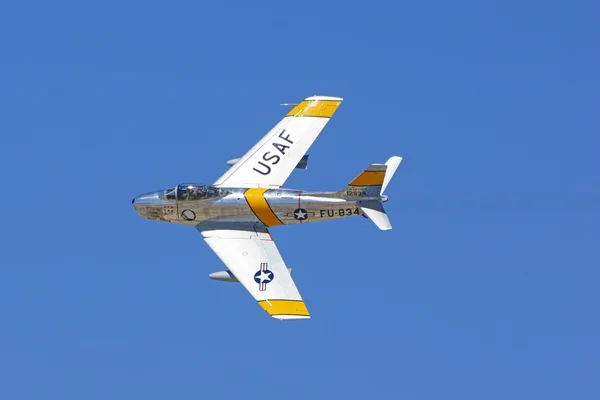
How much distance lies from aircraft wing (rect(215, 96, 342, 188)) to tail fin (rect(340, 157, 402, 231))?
4.02 meters

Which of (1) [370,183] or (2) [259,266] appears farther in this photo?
(1) [370,183]

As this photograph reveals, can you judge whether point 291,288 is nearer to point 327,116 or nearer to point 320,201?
point 320,201

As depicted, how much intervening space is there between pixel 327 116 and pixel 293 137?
209cm

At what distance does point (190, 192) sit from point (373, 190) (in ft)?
28.1

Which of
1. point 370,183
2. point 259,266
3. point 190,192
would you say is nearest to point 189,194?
point 190,192

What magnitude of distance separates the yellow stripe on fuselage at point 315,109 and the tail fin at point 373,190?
5.95 meters

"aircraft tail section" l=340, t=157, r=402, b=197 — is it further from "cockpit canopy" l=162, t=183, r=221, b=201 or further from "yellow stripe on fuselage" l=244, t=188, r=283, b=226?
"cockpit canopy" l=162, t=183, r=221, b=201

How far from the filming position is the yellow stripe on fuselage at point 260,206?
7262 cm

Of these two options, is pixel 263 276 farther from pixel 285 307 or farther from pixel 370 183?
pixel 370 183

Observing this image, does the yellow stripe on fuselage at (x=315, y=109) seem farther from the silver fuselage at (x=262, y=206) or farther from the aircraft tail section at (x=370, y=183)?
the aircraft tail section at (x=370, y=183)

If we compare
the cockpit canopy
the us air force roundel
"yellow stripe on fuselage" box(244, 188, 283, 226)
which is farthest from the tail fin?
the cockpit canopy

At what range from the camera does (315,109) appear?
76.8m

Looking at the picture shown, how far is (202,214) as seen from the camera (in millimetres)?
73312

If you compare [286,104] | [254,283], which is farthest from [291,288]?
[286,104]
